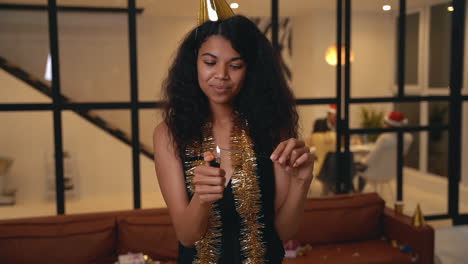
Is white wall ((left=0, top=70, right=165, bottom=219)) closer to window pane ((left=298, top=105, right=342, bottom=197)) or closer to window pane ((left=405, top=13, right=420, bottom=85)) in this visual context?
window pane ((left=298, top=105, right=342, bottom=197))

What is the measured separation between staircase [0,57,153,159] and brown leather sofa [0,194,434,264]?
20.9 inches

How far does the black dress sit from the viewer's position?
1373 millimetres

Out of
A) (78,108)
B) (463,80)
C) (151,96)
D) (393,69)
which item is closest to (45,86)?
(78,108)

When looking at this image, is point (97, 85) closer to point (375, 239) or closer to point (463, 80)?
point (375, 239)

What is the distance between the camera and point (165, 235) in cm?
337

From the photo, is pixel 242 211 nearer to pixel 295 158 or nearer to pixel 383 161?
pixel 295 158

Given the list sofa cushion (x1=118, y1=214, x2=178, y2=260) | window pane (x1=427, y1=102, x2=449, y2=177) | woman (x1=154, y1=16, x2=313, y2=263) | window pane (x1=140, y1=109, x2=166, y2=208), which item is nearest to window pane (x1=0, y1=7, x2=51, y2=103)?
window pane (x1=140, y1=109, x2=166, y2=208)

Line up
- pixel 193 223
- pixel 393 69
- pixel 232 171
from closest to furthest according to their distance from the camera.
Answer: pixel 193 223 → pixel 232 171 → pixel 393 69

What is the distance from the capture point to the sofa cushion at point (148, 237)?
3328 millimetres

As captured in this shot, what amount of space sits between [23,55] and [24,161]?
2.34 feet

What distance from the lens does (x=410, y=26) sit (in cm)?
443

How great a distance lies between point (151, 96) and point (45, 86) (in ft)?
Answer: 2.37

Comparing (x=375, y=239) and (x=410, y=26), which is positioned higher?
(x=410, y=26)

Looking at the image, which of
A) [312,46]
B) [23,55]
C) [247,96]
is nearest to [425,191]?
[312,46]
